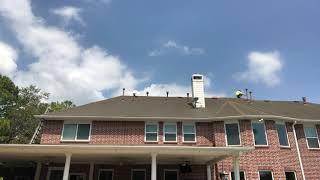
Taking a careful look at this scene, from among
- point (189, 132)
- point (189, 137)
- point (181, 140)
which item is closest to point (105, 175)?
point (181, 140)

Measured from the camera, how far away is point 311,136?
20750 millimetres

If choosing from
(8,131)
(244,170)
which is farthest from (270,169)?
(8,131)

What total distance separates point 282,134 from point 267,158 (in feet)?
7.05

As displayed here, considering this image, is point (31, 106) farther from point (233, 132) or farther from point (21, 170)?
point (233, 132)

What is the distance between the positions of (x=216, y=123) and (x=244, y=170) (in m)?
3.23

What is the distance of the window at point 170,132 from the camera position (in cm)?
2008

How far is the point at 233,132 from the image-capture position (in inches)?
767

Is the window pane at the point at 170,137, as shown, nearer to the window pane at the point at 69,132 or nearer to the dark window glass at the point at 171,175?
the dark window glass at the point at 171,175

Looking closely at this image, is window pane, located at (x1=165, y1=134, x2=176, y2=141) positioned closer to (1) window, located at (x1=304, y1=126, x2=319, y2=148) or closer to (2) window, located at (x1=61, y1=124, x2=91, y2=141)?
(2) window, located at (x1=61, y1=124, x2=91, y2=141)

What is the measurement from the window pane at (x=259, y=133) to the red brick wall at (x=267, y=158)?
0.26 metres

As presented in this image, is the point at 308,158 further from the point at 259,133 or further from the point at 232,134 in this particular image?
the point at 232,134

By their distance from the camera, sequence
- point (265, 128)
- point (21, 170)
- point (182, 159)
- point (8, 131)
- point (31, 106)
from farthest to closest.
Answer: point (31, 106) → point (8, 131) → point (21, 170) → point (265, 128) → point (182, 159)

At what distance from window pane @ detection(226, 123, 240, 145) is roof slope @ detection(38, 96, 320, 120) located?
0.70m

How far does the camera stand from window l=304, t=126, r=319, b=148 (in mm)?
20525
